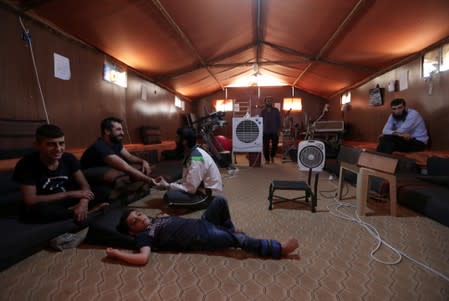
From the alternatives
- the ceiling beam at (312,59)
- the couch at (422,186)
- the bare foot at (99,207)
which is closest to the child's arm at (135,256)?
the bare foot at (99,207)

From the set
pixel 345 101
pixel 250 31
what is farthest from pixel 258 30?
pixel 345 101

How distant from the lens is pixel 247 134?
17.1ft

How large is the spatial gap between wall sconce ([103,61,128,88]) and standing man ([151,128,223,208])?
2518mm

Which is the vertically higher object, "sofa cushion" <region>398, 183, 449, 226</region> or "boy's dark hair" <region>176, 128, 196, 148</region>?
"boy's dark hair" <region>176, 128, 196, 148</region>

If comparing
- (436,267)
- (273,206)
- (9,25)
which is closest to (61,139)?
(9,25)

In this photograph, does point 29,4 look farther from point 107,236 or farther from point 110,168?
point 107,236

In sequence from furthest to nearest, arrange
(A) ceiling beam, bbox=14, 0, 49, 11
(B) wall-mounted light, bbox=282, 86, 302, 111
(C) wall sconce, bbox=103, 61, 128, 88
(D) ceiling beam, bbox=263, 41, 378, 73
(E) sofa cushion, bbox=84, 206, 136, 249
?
(B) wall-mounted light, bbox=282, 86, 302, 111 < (D) ceiling beam, bbox=263, 41, 378, 73 < (C) wall sconce, bbox=103, 61, 128, 88 < (A) ceiling beam, bbox=14, 0, 49, 11 < (E) sofa cushion, bbox=84, 206, 136, 249

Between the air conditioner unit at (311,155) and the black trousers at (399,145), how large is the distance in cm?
145

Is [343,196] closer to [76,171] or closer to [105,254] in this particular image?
[105,254]

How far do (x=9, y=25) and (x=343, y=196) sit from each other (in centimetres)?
392

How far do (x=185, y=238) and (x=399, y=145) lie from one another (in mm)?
3549

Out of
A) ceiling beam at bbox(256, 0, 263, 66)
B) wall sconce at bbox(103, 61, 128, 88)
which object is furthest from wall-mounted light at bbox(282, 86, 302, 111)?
wall sconce at bbox(103, 61, 128, 88)

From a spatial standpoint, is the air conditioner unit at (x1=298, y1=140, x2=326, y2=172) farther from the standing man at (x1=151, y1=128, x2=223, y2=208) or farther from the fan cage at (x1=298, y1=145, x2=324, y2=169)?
the standing man at (x1=151, y1=128, x2=223, y2=208)

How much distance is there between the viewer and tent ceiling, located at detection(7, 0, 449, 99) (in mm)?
2977
